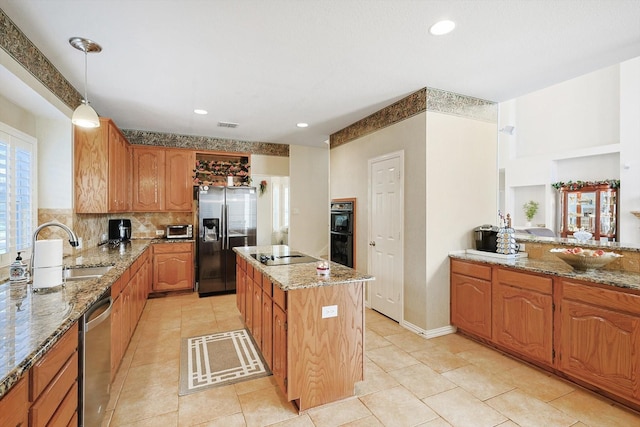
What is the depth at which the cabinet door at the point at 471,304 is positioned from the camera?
2.94 meters

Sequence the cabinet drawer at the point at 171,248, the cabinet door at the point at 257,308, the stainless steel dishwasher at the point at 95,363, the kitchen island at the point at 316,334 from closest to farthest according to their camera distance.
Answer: the stainless steel dishwasher at the point at 95,363
the kitchen island at the point at 316,334
the cabinet door at the point at 257,308
the cabinet drawer at the point at 171,248

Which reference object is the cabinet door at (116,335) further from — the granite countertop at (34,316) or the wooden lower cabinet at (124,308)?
the granite countertop at (34,316)

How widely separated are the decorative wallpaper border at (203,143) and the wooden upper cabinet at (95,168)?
117cm

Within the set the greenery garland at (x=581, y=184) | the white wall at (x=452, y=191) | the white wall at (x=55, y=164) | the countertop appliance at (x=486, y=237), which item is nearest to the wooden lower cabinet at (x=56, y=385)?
the white wall at (x=55, y=164)

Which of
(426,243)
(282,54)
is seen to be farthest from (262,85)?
(426,243)

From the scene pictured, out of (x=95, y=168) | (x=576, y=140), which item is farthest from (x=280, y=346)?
(x=576, y=140)

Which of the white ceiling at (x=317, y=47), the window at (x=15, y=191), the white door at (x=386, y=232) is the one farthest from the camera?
the white door at (x=386, y=232)

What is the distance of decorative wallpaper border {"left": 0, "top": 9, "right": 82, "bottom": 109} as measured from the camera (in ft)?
6.40

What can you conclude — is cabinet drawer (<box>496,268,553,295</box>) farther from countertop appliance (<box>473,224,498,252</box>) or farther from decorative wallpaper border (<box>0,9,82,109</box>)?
decorative wallpaper border (<box>0,9,82,109</box>)

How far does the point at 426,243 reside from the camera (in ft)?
10.6

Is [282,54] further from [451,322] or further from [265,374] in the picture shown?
[451,322]

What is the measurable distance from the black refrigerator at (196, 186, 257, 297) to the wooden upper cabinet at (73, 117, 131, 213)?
4.33 feet

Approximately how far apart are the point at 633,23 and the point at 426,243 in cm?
224

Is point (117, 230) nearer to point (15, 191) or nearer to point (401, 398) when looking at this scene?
point (15, 191)
